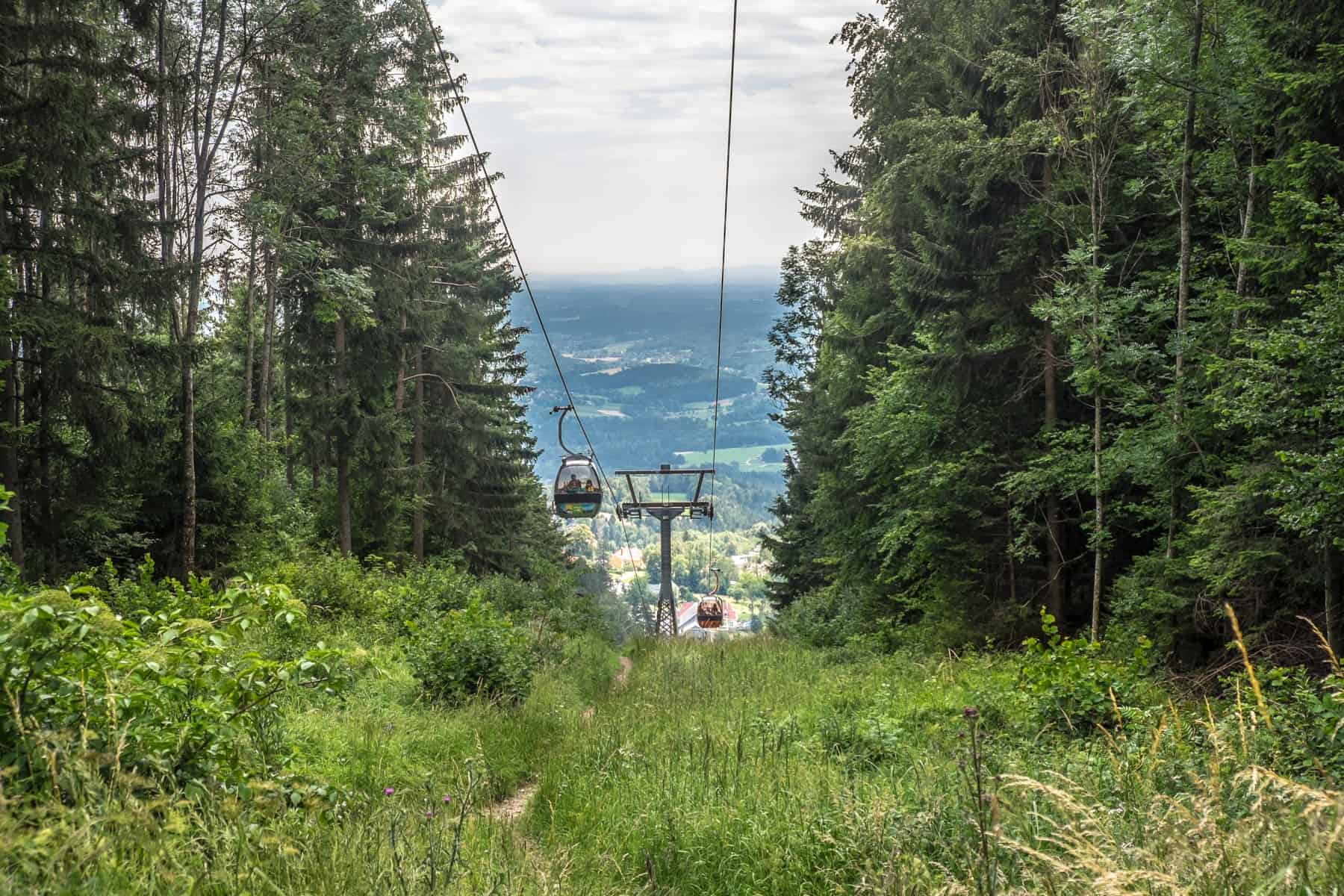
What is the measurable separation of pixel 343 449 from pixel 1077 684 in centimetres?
1725

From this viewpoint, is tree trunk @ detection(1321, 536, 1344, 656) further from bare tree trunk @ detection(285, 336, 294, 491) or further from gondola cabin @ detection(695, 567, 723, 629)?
gondola cabin @ detection(695, 567, 723, 629)

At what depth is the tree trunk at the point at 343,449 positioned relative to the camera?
18.7m

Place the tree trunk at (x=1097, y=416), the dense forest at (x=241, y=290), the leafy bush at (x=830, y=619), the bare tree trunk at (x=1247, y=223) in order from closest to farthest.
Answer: the bare tree trunk at (x=1247, y=223), the tree trunk at (x=1097, y=416), the dense forest at (x=241, y=290), the leafy bush at (x=830, y=619)

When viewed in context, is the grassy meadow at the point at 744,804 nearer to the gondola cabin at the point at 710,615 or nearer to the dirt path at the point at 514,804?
the dirt path at the point at 514,804

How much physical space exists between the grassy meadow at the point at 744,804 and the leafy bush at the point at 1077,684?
0.04 m

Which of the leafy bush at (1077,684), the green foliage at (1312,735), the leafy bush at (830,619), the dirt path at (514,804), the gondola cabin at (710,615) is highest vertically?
the green foliage at (1312,735)

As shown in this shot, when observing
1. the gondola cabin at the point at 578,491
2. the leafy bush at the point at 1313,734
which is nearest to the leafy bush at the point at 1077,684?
the leafy bush at the point at 1313,734

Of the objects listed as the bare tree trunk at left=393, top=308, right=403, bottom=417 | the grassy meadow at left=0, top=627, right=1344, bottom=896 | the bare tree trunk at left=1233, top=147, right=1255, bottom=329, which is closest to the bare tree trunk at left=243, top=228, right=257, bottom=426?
the bare tree trunk at left=393, top=308, right=403, bottom=417

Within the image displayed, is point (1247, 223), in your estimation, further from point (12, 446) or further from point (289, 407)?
point (289, 407)

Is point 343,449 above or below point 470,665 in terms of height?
above

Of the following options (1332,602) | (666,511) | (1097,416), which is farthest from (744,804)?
(666,511)

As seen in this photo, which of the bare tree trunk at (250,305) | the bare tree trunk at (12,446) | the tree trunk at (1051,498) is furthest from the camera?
the bare tree trunk at (250,305)

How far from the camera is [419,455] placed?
22.5 m

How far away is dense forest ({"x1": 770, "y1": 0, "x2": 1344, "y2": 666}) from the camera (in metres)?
6.53
